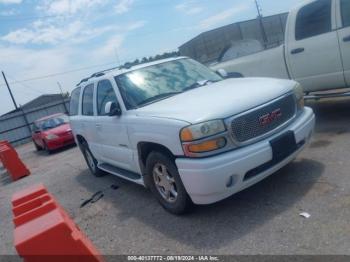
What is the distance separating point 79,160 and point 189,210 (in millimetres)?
7042

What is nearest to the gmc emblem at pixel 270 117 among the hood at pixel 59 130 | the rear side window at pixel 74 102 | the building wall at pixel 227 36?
the rear side window at pixel 74 102

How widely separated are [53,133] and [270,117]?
38.3 ft

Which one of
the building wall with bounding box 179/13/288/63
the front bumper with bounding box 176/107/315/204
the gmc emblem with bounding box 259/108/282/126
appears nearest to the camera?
the front bumper with bounding box 176/107/315/204

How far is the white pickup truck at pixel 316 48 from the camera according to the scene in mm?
5938

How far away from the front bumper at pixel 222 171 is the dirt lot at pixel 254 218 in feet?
1.25

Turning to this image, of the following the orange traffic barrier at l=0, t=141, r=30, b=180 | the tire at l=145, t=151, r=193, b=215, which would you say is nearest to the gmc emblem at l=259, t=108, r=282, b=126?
the tire at l=145, t=151, r=193, b=215

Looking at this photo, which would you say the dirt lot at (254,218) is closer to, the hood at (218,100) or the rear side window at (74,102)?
the hood at (218,100)

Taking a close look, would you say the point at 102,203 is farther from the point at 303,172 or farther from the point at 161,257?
the point at 303,172

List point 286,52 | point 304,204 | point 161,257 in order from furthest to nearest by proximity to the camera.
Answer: point 286,52
point 304,204
point 161,257

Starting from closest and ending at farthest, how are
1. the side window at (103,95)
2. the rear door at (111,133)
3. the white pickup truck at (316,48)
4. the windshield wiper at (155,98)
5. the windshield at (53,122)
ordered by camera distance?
the windshield wiper at (155,98)
the rear door at (111,133)
the side window at (103,95)
the white pickup truck at (316,48)
the windshield at (53,122)

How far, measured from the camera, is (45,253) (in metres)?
2.21

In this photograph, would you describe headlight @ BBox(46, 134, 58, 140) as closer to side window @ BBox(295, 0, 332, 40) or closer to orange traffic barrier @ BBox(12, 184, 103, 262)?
side window @ BBox(295, 0, 332, 40)

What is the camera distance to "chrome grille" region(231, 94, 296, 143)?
154 inches

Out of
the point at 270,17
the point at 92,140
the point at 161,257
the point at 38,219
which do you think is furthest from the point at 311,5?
the point at 270,17
